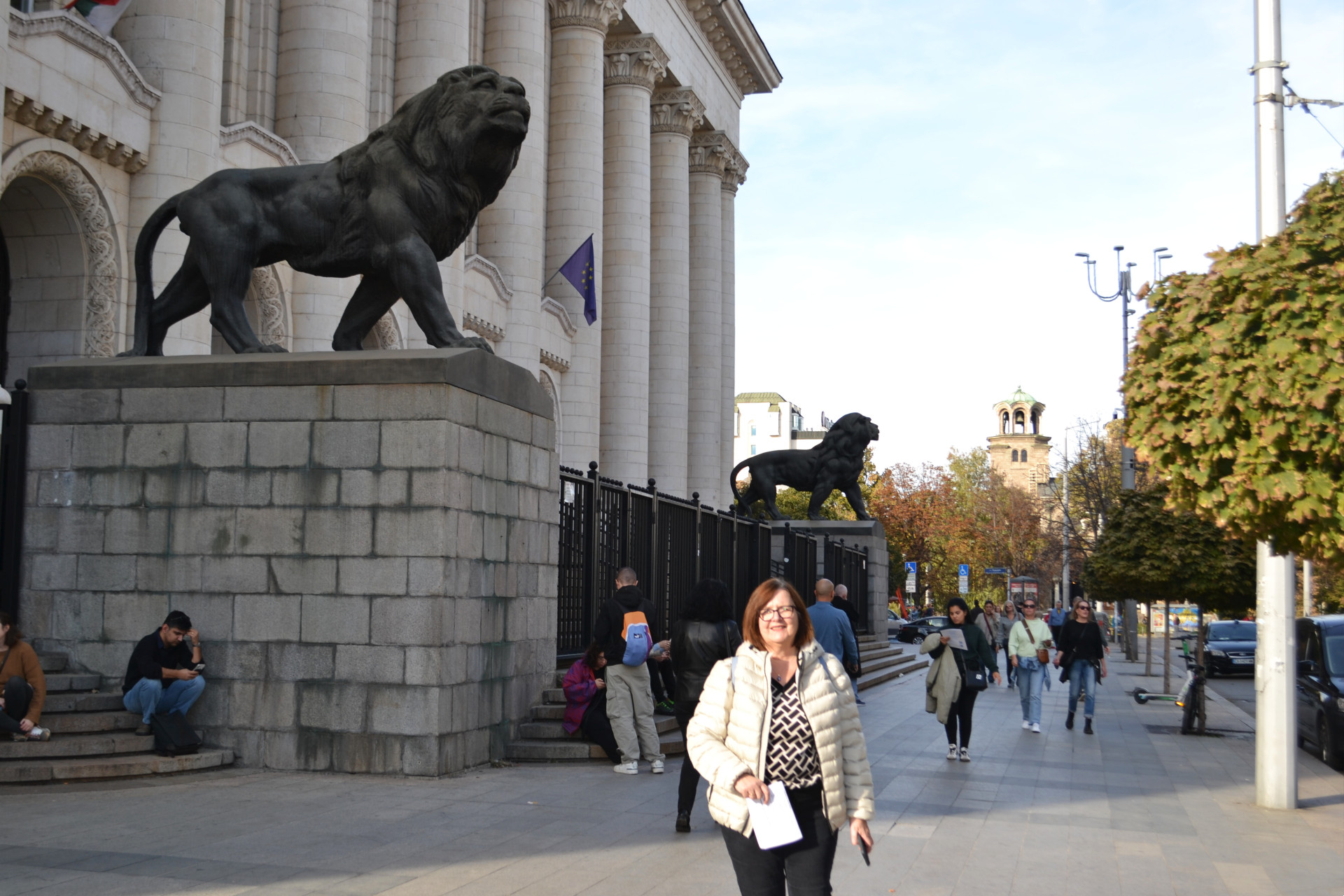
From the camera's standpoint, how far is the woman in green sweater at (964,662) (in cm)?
1239

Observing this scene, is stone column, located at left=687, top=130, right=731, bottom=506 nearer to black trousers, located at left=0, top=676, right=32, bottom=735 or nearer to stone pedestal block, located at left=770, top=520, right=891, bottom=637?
stone pedestal block, located at left=770, top=520, right=891, bottom=637

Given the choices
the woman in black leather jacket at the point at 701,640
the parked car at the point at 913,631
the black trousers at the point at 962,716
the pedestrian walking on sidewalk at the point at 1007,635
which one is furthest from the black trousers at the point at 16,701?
the parked car at the point at 913,631

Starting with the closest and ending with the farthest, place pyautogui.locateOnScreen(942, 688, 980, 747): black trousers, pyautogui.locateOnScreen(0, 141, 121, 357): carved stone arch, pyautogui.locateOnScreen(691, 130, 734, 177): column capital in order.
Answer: pyautogui.locateOnScreen(942, 688, 980, 747): black trousers < pyautogui.locateOnScreen(0, 141, 121, 357): carved stone arch < pyautogui.locateOnScreen(691, 130, 734, 177): column capital

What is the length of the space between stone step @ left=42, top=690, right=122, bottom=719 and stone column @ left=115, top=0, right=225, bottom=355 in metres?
7.86

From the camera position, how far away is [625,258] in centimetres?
3431

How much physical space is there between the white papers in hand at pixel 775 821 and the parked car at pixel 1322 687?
11725mm

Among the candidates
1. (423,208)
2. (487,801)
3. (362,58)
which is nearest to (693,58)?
(362,58)

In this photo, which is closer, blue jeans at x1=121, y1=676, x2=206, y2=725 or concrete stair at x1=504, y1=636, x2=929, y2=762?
blue jeans at x1=121, y1=676, x2=206, y2=725

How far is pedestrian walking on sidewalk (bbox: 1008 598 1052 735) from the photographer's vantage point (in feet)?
51.8

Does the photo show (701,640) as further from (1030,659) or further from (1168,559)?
(1168,559)

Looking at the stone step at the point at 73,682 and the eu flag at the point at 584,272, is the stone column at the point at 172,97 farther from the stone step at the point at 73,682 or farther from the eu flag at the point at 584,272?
the eu flag at the point at 584,272

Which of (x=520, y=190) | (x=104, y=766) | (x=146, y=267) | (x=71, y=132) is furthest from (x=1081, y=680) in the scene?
(x=520, y=190)

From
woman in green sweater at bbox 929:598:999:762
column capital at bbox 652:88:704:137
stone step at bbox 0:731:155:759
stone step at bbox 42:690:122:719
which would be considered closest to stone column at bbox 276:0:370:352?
stone step at bbox 42:690:122:719

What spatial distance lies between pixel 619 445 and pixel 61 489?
24.0 m
